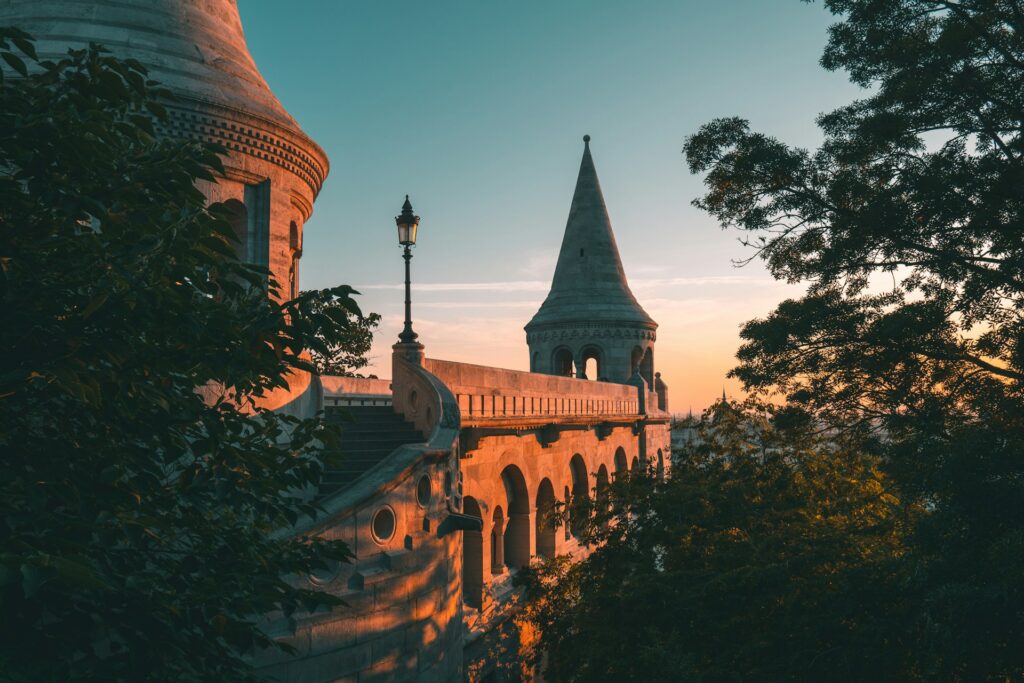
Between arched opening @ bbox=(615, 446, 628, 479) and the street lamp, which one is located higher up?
the street lamp

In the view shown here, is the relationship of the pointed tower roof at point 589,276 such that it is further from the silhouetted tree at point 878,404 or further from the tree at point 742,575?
the silhouetted tree at point 878,404

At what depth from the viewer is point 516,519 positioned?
55.6 ft

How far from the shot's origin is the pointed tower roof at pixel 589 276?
30094 millimetres

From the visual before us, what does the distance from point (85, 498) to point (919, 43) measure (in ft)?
30.0

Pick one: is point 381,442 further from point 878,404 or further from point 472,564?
point 878,404

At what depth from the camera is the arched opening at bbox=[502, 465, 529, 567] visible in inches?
646

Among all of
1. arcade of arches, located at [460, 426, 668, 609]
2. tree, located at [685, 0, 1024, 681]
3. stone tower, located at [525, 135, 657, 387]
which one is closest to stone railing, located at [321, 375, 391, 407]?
arcade of arches, located at [460, 426, 668, 609]

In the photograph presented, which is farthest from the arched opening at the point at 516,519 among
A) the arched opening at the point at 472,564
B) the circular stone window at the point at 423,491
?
the circular stone window at the point at 423,491

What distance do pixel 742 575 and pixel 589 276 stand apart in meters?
22.1

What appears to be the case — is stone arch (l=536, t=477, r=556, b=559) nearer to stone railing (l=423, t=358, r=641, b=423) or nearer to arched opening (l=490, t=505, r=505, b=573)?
arched opening (l=490, t=505, r=505, b=573)

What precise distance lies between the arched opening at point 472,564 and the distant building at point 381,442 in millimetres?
29

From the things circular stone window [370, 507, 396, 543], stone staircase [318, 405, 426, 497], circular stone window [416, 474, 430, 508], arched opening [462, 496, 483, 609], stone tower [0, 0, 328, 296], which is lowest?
arched opening [462, 496, 483, 609]

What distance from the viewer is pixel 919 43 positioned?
8.56 meters

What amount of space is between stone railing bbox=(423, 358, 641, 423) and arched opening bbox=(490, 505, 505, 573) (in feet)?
7.33
